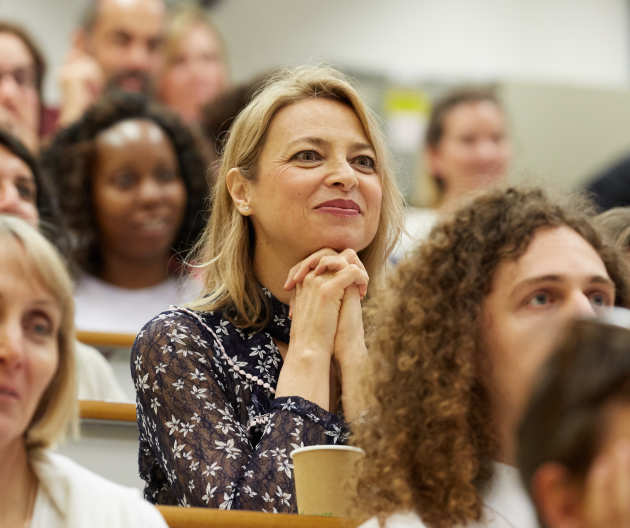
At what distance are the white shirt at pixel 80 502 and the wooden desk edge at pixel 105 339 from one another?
2.41ft

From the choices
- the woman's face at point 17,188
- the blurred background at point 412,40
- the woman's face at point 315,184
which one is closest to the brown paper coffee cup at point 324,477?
the woman's face at point 315,184

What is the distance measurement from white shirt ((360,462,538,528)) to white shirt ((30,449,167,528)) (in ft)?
0.85

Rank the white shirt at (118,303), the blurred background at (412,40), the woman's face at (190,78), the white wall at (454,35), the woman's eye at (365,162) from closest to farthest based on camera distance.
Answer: the woman's eye at (365,162), the white shirt at (118,303), the woman's face at (190,78), the blurred background at (412,40), the white wall at (454,35)

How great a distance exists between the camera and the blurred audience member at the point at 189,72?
3623mm

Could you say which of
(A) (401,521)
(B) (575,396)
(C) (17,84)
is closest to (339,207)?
(A) (401,521)

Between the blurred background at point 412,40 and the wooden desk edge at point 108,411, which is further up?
the blurred background at point 412,40

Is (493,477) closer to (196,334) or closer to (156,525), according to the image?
(156,525)

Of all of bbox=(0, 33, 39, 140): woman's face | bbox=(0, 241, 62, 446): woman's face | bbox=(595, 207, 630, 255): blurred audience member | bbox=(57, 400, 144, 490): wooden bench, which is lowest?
bbox=(57, 400, 144, 490): wooden bench

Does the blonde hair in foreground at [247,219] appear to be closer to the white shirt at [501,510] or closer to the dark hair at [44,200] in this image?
the white shirt at [501,510]

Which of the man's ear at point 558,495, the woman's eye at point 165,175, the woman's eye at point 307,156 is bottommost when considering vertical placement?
the man's ear at point 558,495

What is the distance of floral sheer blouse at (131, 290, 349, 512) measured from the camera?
1431mm

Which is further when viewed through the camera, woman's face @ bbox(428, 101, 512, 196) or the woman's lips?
woman's face @ bbox(428, 101, 512, 196)

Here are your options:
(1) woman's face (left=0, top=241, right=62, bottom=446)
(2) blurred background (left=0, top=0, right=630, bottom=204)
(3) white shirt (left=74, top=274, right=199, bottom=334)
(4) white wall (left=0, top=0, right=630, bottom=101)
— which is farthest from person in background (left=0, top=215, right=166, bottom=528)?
(4) white wall (left=0, top=0, right=630, bottom=101)

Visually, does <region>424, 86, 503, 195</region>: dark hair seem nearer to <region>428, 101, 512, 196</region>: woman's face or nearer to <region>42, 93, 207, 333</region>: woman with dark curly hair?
<region>428, 101, 512, 196</region>: woman's face
